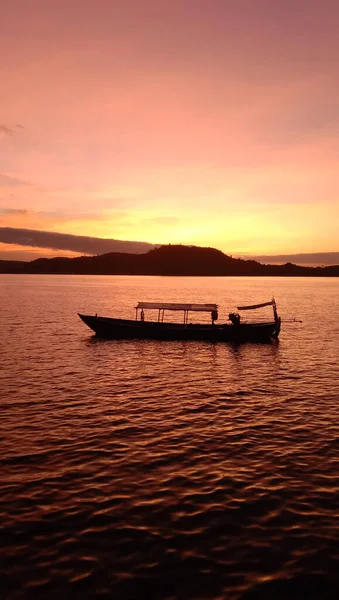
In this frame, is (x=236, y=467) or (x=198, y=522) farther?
(x=236, y=467)

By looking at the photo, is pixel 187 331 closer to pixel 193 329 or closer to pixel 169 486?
pixel 193 329

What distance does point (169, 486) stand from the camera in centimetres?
1579

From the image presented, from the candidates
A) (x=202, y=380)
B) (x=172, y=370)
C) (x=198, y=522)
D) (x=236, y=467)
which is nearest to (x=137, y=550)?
(x=198, y=522)

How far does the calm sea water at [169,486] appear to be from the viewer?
11086 millimetres

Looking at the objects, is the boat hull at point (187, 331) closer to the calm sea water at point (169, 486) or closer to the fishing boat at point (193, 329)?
the fishing boat at point (193, 329)

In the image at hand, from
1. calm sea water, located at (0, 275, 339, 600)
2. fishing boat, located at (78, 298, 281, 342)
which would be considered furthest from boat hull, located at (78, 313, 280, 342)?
calm sea water, located at (0, 275, 339, 600)

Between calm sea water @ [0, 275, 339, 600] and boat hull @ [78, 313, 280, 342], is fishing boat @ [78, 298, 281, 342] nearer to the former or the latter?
boat hull @ [78, 313, 280, 342]

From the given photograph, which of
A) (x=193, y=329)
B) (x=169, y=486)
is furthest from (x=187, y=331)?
(x=169, y=486)

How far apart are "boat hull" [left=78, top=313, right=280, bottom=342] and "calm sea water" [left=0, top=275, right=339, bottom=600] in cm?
1920

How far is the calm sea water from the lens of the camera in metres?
11.1

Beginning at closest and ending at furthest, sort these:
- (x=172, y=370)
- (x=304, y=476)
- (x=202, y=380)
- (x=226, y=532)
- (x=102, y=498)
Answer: (x=226, y=532) → (x=102, y=498) → (x=304, y=476) → (x=202, y=380) → (x=172, y=370)

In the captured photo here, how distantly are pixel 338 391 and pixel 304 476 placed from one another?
1434 cm

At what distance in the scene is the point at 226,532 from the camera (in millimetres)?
12953

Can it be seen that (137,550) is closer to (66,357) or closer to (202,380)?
(202,380)
